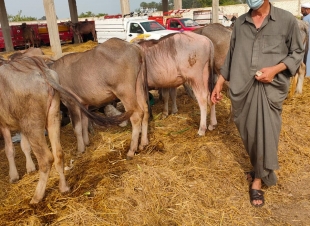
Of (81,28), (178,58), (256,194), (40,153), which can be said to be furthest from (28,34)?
(256,194)

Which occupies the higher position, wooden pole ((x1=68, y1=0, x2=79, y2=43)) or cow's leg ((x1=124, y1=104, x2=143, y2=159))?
wooden pole ((x1=68, y1=0, x2=79, y2=43))

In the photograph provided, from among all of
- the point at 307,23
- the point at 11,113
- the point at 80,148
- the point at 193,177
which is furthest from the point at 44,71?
the point at 307,23

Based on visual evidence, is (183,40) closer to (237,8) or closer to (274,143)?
(274,143)

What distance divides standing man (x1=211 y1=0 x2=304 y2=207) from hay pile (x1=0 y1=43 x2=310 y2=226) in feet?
1.21

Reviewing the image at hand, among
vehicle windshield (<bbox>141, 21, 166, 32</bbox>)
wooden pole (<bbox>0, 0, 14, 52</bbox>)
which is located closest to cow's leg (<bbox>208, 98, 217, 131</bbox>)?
vehicle windshield (<bbox>141, 21, 166, 32</bbox>)

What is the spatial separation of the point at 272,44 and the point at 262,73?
0.35m

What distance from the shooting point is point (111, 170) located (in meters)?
4.21

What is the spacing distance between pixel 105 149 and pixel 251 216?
2677 millimetres

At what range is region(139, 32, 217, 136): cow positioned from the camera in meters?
5.19

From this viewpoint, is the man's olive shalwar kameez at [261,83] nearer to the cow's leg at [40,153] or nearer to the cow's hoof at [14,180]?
the cow's leg at [40,153]

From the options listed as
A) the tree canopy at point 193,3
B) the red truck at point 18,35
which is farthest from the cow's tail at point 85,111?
the tree canopy at point 193,3

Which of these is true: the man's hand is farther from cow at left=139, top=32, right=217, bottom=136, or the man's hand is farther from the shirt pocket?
cow at left=139, top=32, right=217, bottom=136

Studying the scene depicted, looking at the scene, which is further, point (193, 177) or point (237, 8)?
point (237, 8)

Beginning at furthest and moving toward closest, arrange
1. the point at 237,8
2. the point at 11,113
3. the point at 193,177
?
the point at 237,8 < the point at 193,177 < the point at 11,113
